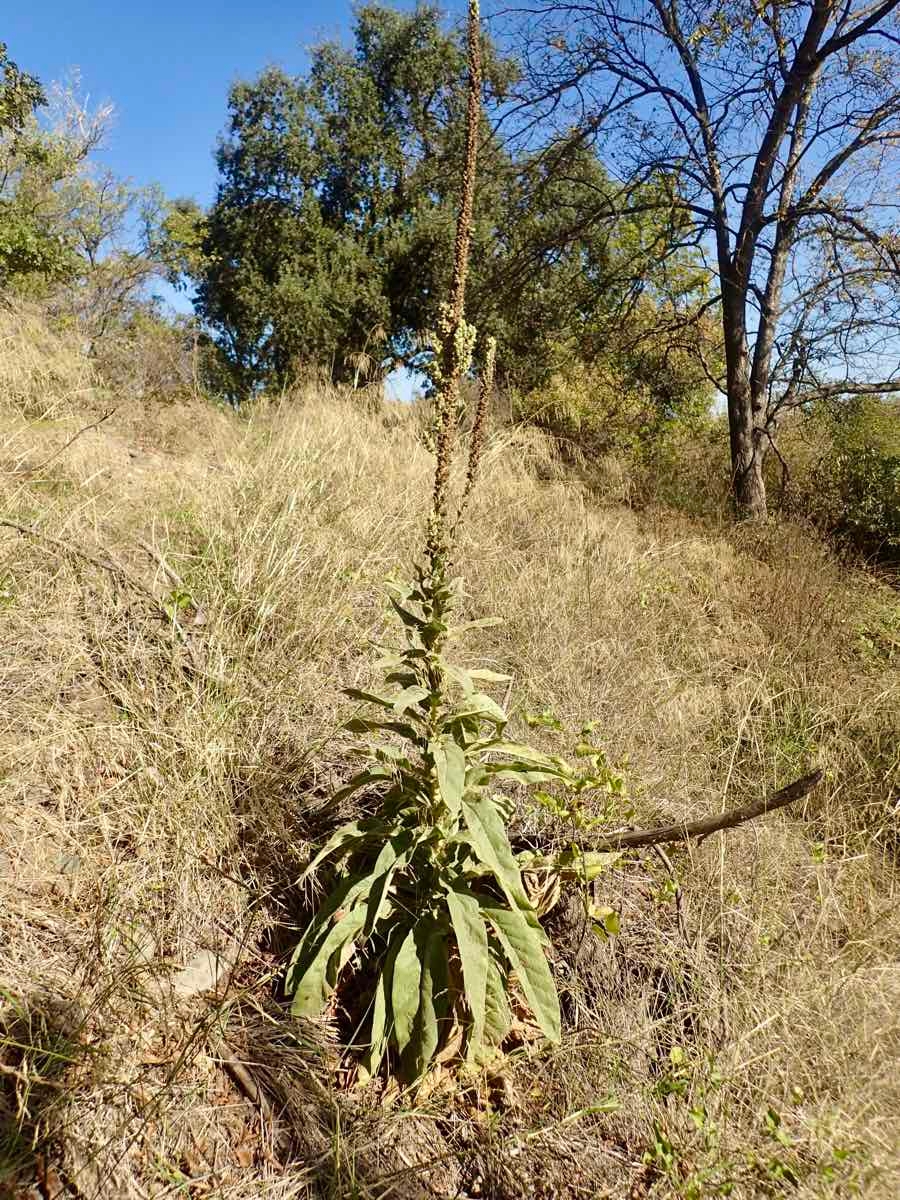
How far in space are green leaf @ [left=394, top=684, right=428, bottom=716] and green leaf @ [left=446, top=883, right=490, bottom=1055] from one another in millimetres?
491

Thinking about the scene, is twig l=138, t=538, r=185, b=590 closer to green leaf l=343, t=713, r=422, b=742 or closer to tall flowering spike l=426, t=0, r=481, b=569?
green leaf l=343, t=713, r=422, b=742

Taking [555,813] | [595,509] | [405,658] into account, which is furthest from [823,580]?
[405,658]

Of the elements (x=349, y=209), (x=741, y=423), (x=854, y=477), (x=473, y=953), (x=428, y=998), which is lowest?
(x=428, y=998)

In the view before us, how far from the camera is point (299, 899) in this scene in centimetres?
208

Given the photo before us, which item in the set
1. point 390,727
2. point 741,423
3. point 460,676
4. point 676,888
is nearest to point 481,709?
point 460,676

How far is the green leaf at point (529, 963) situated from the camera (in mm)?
1635

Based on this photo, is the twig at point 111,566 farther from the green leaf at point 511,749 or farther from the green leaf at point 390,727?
the green leaf at point 511,749

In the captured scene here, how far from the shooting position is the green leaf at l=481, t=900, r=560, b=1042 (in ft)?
5.36

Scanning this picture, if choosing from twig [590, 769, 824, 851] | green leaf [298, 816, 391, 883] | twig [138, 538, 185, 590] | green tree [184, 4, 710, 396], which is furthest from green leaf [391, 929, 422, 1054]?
green tree [184, 4, 710, 396]

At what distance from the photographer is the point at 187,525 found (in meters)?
3.37

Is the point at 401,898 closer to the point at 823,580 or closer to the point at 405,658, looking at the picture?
the point at 405,658

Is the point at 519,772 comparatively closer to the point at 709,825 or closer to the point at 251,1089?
the point at 709,825

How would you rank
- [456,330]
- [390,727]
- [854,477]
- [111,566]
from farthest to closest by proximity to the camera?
[854,477] → [111,566] → [390,727] → [456,330]

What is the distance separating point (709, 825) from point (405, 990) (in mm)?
1022
